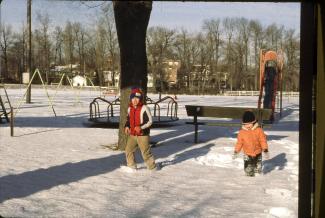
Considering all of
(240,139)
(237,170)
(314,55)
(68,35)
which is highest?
(68,35)

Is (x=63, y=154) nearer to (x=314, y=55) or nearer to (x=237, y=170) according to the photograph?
(x=237, y=170)

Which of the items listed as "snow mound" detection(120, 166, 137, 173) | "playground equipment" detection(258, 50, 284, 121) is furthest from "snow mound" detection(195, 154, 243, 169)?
"playground equipment" detection(258, 50, 284, 121)

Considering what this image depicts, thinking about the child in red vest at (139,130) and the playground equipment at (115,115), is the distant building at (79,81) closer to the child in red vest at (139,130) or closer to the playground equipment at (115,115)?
the playground equipment at (115,115)

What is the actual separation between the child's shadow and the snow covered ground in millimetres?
18

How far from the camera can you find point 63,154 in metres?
8.85

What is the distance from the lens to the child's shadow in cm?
790

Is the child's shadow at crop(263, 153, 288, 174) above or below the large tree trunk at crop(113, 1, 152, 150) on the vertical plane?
below

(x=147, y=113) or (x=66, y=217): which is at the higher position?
(x=147, y=113)

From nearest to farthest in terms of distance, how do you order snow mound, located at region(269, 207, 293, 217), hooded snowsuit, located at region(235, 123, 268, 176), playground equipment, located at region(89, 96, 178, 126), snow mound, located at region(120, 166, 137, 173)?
1. snow mound, located at region(269, 207, 293, 217)
2. hooded snowsuit, located at region(235, 123, 268, 176)
3. snow mound, located at region(120, 166, 137, 173)
4. playground equipment, located at region(89, 96, 178, 126)

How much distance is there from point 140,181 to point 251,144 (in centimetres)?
183

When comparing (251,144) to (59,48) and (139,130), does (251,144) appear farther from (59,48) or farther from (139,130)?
(59,48)

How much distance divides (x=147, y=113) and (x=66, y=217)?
302cm

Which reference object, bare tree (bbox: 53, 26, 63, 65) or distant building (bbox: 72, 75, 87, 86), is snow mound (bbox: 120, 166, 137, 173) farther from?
distant building (bbox: 72, 75, 87, 86)

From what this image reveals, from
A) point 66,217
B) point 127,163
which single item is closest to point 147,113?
point 127,163
